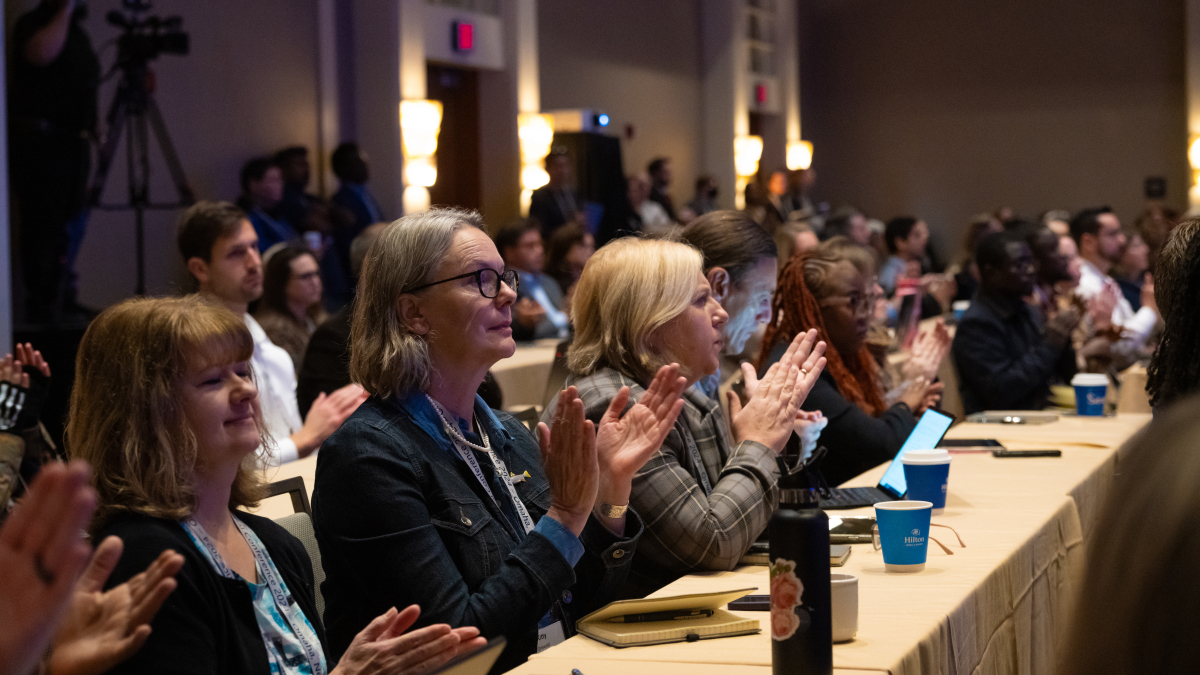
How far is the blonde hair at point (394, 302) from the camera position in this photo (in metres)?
1.98

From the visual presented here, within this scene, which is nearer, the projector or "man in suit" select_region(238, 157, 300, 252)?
"man in suit" select_region(238, 157, 300, 252)

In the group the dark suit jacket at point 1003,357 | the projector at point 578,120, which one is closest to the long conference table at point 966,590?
the dark suit jacket at point 1003,357

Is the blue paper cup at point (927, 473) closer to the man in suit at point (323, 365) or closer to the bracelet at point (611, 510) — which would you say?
the bracelet at point (611, 510)

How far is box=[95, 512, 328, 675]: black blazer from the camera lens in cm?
148

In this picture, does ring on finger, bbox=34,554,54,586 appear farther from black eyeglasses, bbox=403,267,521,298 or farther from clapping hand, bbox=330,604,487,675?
black eyeglasses, bbox=403,267,521,298

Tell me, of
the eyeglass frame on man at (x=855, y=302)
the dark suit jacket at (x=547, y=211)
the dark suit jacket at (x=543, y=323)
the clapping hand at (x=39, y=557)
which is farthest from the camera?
the dark suit jacket at (x=547, y=211)

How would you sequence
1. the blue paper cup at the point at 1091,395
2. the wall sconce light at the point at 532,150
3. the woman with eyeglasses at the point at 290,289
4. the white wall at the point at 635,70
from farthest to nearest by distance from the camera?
the white wall at the point at 635,70, the wall sconce light at the point at 532,150, the woman with eyeglasses at the point at 290,289, the blue paper cup at the point at 1091,395

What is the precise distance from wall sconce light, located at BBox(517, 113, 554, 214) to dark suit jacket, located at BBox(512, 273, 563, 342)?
85.1 inches

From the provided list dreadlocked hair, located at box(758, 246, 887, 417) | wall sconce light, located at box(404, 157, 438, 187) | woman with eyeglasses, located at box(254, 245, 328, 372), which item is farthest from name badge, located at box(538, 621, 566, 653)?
wall sconce light, located at box(404, 157, 438, 187)

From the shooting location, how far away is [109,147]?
6.46 meters

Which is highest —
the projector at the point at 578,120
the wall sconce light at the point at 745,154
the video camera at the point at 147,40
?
the video camera at the point at 147,40

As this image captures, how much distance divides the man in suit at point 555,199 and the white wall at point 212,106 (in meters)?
1.78

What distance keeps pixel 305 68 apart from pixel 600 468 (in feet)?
22.4

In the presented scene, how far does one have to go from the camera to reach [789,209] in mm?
13219
